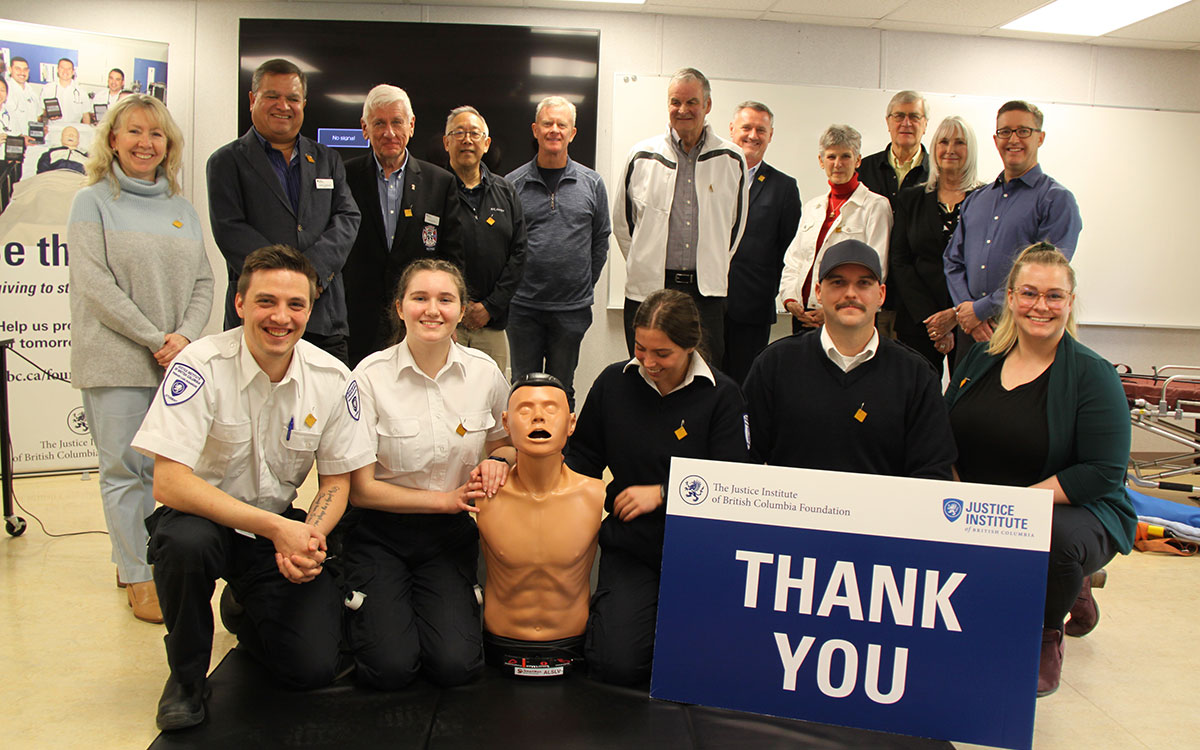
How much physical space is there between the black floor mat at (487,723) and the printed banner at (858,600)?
0.06 metres

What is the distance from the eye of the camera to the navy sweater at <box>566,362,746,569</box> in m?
2.39

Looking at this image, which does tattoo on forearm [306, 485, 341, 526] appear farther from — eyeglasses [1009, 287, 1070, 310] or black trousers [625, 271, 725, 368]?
eyeglasses [1009, 287, 1070, 310]

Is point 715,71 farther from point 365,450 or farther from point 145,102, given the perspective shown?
point 365,450

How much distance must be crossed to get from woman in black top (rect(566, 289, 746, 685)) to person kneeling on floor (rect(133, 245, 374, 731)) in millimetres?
743

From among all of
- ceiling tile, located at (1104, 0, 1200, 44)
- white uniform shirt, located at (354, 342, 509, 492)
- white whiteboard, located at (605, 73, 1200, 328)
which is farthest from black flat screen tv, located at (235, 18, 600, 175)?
ceiling tile, located at (1104, 0, 1200, 44)

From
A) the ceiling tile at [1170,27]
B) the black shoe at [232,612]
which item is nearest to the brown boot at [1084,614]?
the black shoe at [232,612]

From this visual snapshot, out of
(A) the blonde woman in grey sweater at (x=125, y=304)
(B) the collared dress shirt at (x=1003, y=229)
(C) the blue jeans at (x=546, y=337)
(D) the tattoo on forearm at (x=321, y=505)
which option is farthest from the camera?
(C) the blue jeans at (x=546, y=337)

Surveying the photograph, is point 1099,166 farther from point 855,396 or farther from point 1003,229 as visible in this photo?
point 855,396

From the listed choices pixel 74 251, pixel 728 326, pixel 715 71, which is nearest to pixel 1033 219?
pixel 728 326

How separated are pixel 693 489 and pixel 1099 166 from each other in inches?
206

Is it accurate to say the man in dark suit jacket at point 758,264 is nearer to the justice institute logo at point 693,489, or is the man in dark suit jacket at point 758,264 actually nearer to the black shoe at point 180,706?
the justice institute logo at point 693,489

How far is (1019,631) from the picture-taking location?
76.4 inches

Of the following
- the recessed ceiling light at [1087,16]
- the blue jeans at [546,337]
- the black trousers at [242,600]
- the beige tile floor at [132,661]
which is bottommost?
the beige tile floor at [132,661]

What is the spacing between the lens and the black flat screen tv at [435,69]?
17.2ft
